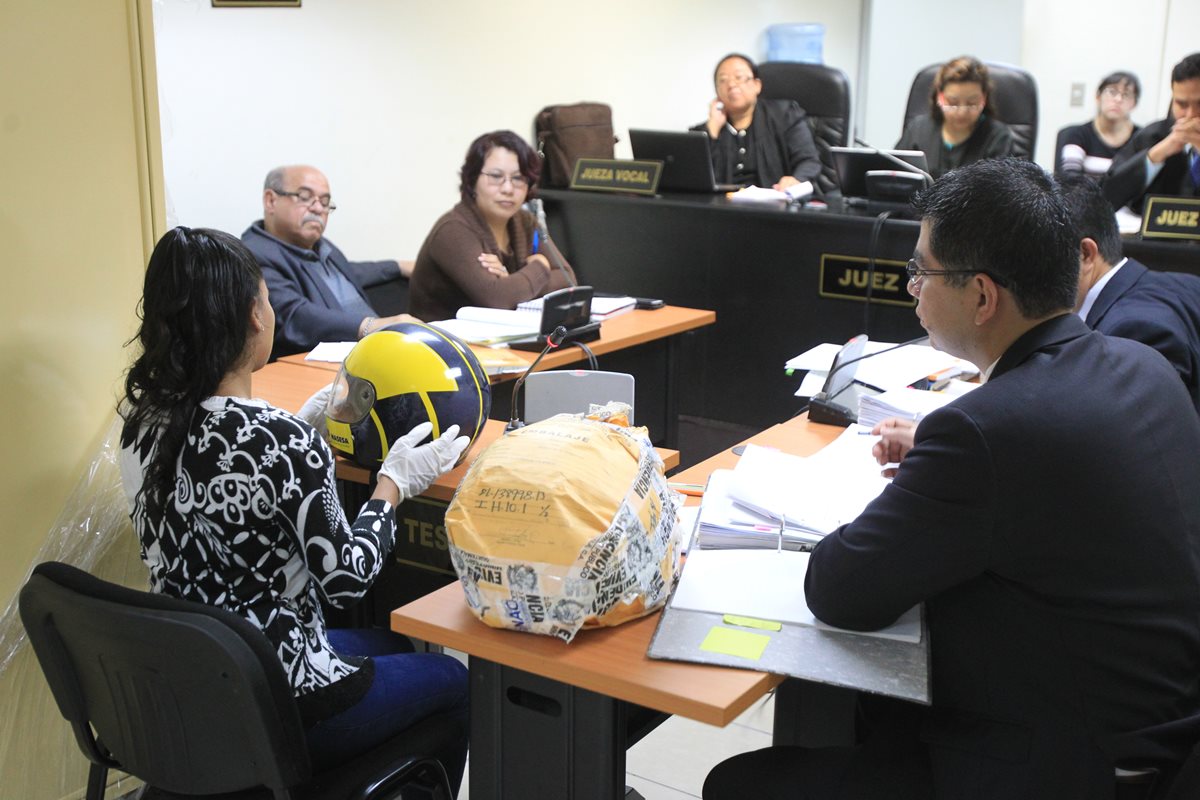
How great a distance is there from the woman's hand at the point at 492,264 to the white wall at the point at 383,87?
1220mm

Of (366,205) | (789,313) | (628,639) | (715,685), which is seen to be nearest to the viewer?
(715,685)

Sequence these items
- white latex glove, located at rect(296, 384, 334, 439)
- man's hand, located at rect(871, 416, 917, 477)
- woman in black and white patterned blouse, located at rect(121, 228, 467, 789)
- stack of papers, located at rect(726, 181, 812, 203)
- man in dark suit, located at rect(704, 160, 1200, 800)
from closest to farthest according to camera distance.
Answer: man in dark suit, located at rect(704, 160, 1200, 800) < woman in black and white patterned blouse, located at rect(121, 228, 467, 789) < man's hand, located at rect(871, 416, 917, 477) < white latex glove, located at rect(296, 384, 334, 439) < stack of papers, located at rect(726, 181, 812, 203)

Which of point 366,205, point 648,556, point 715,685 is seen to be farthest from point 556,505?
point 366,205

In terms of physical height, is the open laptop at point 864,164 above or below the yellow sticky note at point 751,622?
above

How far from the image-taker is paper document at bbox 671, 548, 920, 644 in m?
1.36

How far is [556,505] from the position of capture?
4.14ft

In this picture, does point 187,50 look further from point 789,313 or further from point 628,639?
point 628,639

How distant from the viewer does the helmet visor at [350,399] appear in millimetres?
1944

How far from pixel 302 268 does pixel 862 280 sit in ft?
6.00

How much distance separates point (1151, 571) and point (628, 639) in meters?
0.59

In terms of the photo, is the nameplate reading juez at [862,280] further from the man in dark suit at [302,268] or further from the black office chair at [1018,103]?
the black office chair at [1018,103]

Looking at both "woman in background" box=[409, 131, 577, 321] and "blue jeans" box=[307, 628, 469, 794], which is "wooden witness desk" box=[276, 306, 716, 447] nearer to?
"woman in background" box=[409, 131, 577, 321]

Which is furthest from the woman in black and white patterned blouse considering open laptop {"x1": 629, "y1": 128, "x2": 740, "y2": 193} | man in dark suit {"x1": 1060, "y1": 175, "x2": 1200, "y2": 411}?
open laptop {"x1": 629, "y1": 128, "x2": 740, "y2": 193}

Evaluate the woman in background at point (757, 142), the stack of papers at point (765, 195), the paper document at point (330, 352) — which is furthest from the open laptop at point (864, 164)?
the paper document at point (330, 352)
